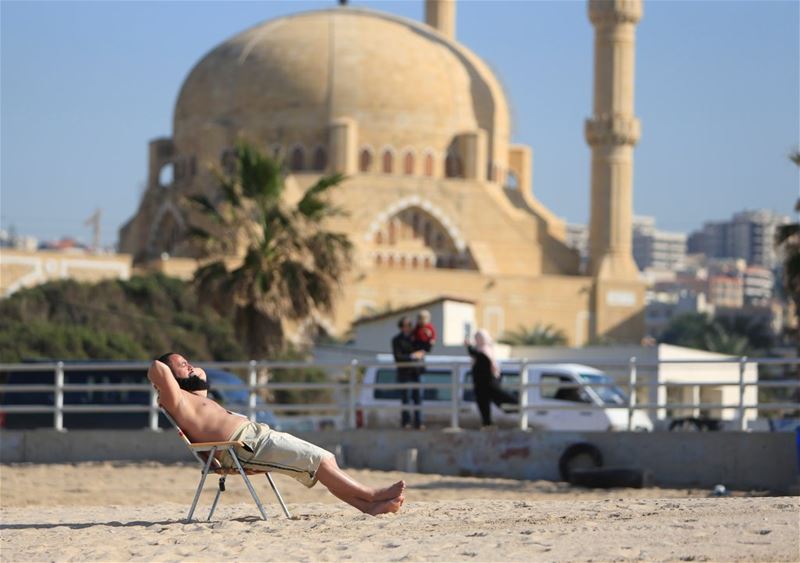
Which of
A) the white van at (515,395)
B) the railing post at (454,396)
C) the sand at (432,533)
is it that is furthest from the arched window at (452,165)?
the sand at (432,533)

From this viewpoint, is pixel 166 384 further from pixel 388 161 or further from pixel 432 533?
pixel 388 161

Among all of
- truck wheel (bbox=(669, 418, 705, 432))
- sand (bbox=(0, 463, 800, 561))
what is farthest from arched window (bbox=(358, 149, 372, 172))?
sand (bbox=(0, 463, 800, 561))

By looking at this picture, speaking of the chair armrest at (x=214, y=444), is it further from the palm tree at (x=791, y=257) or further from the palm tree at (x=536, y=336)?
the palm tree at (x=536, y=336)

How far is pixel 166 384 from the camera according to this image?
8.80m

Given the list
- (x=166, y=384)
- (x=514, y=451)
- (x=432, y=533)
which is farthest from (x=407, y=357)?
(x=432, y=533)

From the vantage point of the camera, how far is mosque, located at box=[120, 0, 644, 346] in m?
55.3

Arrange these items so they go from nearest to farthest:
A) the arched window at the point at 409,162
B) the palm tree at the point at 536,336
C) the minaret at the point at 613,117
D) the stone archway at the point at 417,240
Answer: the palm tree at the point at 536,336
the minaret at the point at 613,117
the stone archway at the point at 417,240
the arched window at the point at 409,162

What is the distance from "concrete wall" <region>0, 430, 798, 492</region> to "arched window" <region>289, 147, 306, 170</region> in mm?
43792

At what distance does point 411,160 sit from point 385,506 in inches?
2042

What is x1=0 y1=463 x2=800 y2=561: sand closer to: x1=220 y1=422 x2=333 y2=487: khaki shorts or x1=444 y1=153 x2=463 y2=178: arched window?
x1=220 y1=422 x2=333 y2=487: khaki shorts

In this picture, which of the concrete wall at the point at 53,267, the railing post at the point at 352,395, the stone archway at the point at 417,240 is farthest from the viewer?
the stone archway at the point at 417,240

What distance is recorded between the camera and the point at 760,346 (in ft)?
223

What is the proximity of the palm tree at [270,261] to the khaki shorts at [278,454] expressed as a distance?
13.7m

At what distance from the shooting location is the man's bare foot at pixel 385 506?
8945 millimetres
